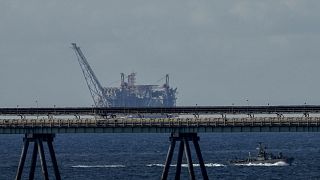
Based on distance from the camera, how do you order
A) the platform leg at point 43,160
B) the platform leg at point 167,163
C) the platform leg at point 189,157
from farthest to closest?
1. the platform leg at point 43,160
2. the platform leg at point 189,157
3. the platform leg at point 167,163

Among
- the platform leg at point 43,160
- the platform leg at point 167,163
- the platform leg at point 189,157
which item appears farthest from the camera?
the platform leg at point 43,160

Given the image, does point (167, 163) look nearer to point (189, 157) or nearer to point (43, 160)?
point (189, 157)

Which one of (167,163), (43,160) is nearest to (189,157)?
(167,163)

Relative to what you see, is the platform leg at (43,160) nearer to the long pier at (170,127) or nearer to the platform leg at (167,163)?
A: the long pier at (170,127)

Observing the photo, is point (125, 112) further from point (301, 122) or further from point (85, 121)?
point (301, 122)

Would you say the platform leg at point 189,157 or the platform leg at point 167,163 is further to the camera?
the platform leg at point 189,157

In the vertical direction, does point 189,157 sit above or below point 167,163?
above

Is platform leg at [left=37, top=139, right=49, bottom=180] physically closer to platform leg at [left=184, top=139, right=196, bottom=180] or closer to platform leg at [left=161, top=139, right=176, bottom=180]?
platform leg at [left=161, top=139, right=176, bottom=180]

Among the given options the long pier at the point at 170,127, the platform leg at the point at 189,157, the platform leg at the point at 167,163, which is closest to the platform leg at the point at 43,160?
the long pier at the point at 170,127

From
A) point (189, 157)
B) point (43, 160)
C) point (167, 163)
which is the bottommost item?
point (167, 163)

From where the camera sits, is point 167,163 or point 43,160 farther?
point 43,160

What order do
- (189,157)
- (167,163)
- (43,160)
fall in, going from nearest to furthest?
(167,163) < (189,157) < (43,160)

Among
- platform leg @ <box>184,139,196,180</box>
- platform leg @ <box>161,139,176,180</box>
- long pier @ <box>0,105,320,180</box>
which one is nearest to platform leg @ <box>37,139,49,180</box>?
long pier @ <box>0,105,320,180</box>

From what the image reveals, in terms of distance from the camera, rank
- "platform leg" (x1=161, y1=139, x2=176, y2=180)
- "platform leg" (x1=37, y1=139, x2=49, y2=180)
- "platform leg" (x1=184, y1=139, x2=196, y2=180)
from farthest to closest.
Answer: "platform leg" (x1=37, y1=139, x2=49, y2=180), "platform leg" (x1=184, y1=139, x2=196, y2=180), "platform leg" (x1=161, y1=139, x2=176, y2=180)
